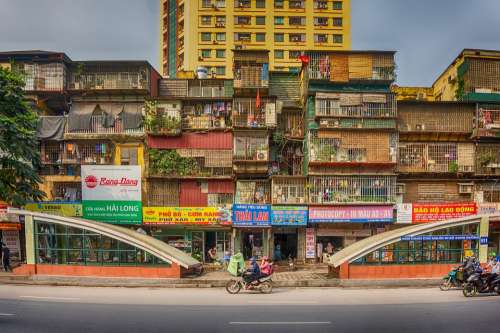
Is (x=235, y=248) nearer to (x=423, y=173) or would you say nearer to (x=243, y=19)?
(x=423, y=173)

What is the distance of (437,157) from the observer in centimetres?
2792

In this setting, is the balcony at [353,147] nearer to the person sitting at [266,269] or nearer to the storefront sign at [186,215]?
the storefront sign at [186,215]

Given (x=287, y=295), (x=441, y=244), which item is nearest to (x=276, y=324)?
(x=287, y=295)

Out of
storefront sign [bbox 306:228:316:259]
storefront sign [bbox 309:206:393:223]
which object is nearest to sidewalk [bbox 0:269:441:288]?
storefront sign [bbox 309:206:393:223]

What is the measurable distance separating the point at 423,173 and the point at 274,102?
11.2m

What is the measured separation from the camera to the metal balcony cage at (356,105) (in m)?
26.6

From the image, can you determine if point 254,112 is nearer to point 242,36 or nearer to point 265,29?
point 242,36

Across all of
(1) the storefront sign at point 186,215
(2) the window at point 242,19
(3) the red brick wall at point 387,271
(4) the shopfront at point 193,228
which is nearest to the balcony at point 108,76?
(1) the storefront sign at point 186,215

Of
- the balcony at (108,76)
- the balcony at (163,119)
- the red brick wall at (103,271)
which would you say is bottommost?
the red brick wall at (103,271)

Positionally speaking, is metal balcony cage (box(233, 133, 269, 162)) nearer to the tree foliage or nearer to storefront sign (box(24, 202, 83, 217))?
storefront sign (box(24, 202, 83, 217))

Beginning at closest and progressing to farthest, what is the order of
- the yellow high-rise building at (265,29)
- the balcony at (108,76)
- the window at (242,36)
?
the balcony at (108,76) < the yellow high-rise building at (265,29) < the window at (242,36)

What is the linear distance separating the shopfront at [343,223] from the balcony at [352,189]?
1.50 feet

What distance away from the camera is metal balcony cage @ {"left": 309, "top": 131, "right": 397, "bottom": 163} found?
2661 centimetres

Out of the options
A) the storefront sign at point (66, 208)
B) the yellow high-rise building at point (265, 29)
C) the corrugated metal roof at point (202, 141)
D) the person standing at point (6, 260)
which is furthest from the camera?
the yellow high-rise building at point (265, 29)
